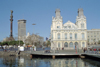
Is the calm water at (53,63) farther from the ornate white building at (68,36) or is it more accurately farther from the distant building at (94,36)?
the distant building at (94,36)

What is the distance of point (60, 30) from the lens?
68312 mm

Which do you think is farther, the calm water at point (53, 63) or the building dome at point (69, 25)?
the building dome at point (69, 25)

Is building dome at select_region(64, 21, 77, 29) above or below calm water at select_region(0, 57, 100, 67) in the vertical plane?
above

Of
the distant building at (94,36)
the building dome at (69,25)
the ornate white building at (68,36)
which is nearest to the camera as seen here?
the ornate white building at (68,36)

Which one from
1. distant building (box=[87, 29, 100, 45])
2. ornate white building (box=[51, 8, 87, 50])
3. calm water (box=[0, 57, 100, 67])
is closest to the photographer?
calm water (box=[0, 57, 100, 67])

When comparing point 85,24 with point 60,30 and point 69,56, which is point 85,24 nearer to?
point 60,30

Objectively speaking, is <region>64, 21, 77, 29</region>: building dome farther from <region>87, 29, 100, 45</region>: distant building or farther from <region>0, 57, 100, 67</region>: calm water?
<region>87, 29, 100, 45</region>: distant building

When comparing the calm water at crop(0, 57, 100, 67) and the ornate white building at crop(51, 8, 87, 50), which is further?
the ornate white building at crop(51, 8, 87, 50)

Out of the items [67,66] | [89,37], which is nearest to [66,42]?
[67,66]

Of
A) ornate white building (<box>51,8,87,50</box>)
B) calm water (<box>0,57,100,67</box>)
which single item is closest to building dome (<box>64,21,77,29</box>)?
ornate white building (<box>51,8,87,50</box>)

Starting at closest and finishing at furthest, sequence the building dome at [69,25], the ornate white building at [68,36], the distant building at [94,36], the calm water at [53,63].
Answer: the calm water at [53,63] < the ornate white building at [68,36] < the building dome at [69,25] < the distant building at [94,36]

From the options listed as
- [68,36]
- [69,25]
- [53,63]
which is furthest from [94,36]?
[53,63]

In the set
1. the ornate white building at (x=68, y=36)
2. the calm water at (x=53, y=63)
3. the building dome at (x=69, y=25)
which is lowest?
the calm water at (x=53, y=63)

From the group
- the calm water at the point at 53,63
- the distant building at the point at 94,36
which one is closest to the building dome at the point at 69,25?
the calm water at the point at 53,63
